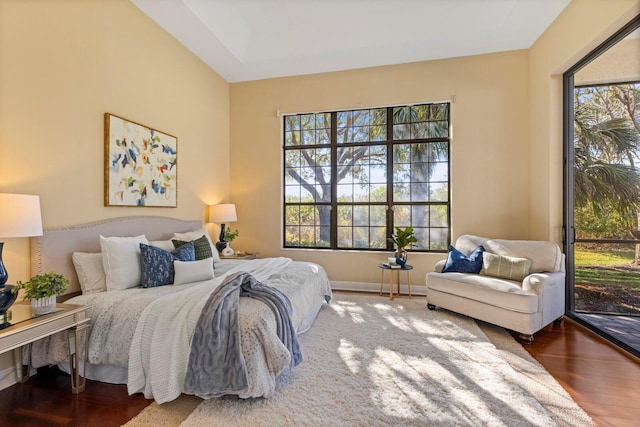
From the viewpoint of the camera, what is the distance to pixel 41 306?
1943 mm

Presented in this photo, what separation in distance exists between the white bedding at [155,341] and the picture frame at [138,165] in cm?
122

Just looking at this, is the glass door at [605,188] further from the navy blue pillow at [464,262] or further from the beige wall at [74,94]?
the beige wall at [74,94]

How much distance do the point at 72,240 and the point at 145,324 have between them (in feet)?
4.02

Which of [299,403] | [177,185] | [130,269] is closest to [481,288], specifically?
[299,403]

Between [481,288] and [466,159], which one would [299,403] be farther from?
[466,159]

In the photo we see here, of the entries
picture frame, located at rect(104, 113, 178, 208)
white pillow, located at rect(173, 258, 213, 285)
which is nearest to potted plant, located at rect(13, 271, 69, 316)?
white pillow, located at rect(173, 258, 213, 285)

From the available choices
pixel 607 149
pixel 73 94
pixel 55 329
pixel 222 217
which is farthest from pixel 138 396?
pixel 607 149

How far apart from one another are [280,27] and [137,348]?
423cm

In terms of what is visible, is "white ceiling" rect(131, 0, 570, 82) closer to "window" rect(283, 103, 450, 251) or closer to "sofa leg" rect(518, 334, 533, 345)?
"window" rect(283, 103, 450, 251)

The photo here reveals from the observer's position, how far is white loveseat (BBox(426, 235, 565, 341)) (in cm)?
287

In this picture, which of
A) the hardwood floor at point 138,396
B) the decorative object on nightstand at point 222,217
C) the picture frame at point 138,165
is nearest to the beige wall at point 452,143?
the decorative object on nightstand at point 222,217

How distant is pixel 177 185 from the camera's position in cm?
402

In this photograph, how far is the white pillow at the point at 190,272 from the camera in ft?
9.13

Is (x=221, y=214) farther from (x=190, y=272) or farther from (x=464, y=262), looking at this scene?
(x=464, y=262)
